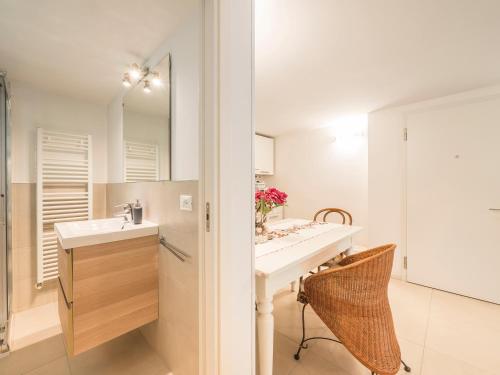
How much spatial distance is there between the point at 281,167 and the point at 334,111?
158cm

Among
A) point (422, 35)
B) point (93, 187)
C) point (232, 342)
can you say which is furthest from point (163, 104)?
point (422, 35)

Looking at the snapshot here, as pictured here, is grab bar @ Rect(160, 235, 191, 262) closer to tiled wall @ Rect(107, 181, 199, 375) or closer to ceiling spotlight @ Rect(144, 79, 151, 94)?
tiled wall @ Rect(107, 181, 199, 375)

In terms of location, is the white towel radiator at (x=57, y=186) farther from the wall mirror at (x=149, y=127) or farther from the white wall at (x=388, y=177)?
the white wall at (x=388, y=177)

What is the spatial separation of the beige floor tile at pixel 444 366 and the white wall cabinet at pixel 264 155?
315 cm

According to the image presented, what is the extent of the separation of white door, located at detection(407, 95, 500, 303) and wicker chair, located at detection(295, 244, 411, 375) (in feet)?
6.00

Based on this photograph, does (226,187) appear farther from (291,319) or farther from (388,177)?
(388,177)

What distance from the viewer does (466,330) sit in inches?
70.7

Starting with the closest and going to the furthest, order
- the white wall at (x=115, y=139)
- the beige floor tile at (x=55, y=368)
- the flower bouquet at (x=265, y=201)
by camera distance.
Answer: the beige floor tile at (x=55, y=368) < the flower bouquet at (x=265, y=201) < the white wall at (x=115, y=139)

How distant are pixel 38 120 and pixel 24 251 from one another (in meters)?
1.29

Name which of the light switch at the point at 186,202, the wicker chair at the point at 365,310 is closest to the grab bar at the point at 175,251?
the light switch at the point at 186,202

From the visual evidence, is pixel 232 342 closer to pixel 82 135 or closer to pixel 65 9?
pixel 65 9

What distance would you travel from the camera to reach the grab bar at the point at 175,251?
1.20 meters

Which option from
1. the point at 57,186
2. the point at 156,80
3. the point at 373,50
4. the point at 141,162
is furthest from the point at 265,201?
the point at 57,186

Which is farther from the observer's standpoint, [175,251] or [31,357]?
[31,357]
